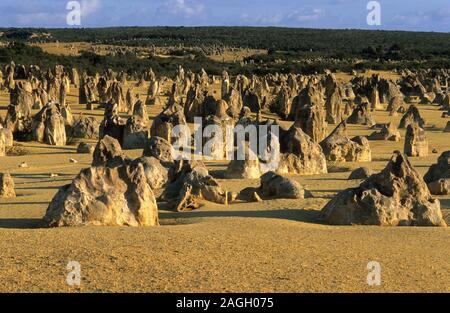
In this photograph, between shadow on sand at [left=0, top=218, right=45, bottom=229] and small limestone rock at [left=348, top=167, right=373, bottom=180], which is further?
small limestone rock at [left=348, top=167, right=373, bottom=180]

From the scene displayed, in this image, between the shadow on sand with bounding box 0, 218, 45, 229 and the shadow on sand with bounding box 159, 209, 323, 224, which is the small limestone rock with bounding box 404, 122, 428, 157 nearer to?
the shadow on sand with bounding box 159, 209, 323, 224

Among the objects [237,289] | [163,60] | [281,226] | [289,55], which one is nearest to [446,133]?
[281,226]

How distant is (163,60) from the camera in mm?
60188

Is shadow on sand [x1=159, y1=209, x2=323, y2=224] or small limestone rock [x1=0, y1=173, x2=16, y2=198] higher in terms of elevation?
small limestone rock [x1=0, y1=173, x2=16, y2=198]

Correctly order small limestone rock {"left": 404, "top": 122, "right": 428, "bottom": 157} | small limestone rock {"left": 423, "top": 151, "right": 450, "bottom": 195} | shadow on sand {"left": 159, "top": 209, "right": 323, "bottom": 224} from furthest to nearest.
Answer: small limestone rock {"left": 404, "top": 122, "right": 428, "bottom": 157} < small limestone rock {"left": 423, "top": 151, "right": 450, "bottom": 195} < shadow on sand {"left": 159, "top": 209, "right": 323, "bottom": 224}

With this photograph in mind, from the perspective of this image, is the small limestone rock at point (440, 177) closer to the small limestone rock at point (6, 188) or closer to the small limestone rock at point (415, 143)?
the small limestone rock at point (415, 143)

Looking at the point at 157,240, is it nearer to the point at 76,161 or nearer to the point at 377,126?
the point at 76,161

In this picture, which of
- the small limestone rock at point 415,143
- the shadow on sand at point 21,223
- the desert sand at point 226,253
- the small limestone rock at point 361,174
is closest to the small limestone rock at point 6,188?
the desert sand at point 226,253

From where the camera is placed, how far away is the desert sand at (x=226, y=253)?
5.73 meters

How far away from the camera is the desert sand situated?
5730mm

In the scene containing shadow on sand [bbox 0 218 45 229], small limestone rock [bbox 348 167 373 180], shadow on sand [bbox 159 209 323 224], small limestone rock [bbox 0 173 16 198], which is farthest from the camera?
small limestone rock [bbox 348 167 373 180]

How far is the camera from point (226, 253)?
6578 millimetres

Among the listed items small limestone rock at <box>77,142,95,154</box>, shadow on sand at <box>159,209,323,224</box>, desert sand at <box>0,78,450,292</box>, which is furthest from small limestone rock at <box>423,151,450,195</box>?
small limestone rock at <box>77,142,95,154</box>
